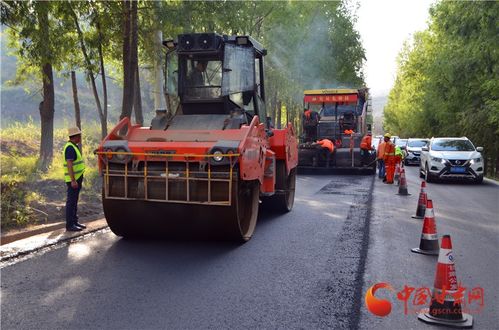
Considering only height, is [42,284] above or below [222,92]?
below

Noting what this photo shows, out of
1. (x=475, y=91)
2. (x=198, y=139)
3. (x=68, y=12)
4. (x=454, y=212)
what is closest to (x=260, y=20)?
(x=475, y=91)

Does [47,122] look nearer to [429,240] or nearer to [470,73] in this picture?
[429,240]

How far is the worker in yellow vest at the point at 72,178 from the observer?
7.68m

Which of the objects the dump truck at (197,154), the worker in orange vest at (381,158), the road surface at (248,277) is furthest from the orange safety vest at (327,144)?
the dump truck at (197,154)

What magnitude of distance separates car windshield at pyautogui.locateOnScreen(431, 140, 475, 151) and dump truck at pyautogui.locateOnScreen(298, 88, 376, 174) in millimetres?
2329

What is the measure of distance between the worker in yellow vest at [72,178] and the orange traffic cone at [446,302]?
17.4 feet

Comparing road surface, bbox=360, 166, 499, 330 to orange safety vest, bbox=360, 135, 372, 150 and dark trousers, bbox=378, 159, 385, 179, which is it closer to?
dark trousers, bbox=378, 159, 385, 179

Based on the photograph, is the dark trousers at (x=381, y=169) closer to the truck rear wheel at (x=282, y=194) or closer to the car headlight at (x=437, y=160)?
the car headlight at (x=437, y=160)

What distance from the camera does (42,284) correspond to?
504cm

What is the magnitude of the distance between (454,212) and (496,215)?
0.75 meters

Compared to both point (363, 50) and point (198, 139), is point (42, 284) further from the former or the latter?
point (363, 50)

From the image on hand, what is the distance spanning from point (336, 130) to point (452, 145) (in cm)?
450

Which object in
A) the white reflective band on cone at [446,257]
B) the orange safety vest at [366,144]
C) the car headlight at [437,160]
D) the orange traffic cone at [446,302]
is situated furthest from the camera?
the orange safety vest at [366,144]

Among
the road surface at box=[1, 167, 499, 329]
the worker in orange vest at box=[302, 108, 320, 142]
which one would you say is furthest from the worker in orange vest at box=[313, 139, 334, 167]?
the road surface at box=[1, 167, 499, 329]
